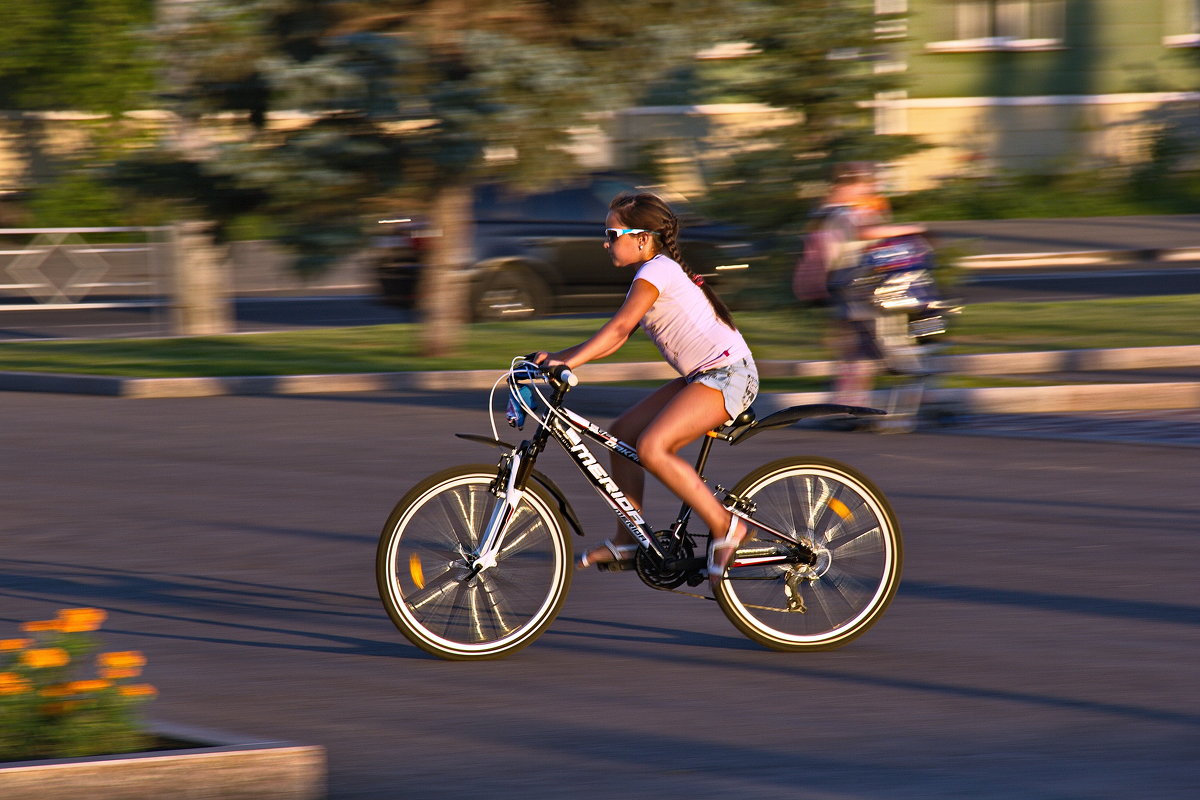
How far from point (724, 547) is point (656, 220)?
3.90ft

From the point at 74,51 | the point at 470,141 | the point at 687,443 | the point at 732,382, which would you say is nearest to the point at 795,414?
the point at 732,382

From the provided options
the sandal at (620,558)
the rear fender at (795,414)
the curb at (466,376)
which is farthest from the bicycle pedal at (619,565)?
the curb at (466,376)

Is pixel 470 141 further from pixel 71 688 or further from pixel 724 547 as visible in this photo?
pixel 71 688

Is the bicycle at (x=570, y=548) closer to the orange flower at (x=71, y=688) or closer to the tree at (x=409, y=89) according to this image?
the orange flower at (x=71, y=688)

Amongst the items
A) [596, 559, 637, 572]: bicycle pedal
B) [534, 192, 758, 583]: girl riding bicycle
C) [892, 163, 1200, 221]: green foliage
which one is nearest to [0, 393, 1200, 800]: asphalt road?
[596, 559, 637, 572]: bicycle pedal

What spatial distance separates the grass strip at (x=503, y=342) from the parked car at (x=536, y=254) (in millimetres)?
913

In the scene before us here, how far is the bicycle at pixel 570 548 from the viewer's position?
6.63m

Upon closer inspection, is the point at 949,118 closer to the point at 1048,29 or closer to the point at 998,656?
the point at 1048,29

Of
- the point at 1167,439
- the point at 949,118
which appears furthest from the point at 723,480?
the point at 949,118

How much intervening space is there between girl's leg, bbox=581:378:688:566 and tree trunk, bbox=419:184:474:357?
10.3 m

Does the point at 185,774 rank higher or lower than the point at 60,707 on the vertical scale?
lower

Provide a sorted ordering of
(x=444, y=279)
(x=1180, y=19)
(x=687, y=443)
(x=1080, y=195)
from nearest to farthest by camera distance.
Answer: (x=687, y=443) → (x=444, y=279) → (x=1080, y=195) → (x=1180, y=19)

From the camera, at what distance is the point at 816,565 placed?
22.5 feet

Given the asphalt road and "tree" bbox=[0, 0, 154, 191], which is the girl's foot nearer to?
the asphalt road
